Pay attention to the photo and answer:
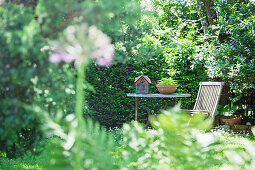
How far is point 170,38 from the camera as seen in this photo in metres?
6.24

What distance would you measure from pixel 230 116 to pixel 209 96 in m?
1.07

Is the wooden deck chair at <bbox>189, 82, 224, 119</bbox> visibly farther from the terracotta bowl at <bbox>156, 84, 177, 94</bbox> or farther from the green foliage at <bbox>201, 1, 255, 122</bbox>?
the terracotta bowl at <bbox>156, 84, 177, 94</bbox>

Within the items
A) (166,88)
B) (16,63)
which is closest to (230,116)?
(166,88)

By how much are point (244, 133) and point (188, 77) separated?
1.77 metres

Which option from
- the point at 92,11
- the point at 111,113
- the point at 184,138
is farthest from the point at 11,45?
the point at 111,113

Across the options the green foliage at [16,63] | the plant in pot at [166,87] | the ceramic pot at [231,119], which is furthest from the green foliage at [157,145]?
the ceramic pot at [231,119]

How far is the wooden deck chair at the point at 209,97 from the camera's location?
4891 mm

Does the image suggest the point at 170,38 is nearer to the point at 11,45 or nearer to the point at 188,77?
the point at 188,77

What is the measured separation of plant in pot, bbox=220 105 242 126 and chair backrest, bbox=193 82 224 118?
75 centimetres

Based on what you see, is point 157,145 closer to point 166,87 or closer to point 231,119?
point 166,87

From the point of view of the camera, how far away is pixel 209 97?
512 centimetres

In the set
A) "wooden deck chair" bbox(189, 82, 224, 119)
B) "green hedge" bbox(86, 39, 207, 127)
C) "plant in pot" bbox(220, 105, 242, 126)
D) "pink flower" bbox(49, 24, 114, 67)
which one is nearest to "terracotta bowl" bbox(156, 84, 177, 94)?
"wooden deck chair" bbox(189, 82, 224, 119)

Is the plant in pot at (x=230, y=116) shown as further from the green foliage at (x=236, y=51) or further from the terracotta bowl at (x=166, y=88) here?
the terracotta bowl at (x=166, y=88)

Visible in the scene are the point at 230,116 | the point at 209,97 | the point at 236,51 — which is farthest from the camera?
the point at 230,116
